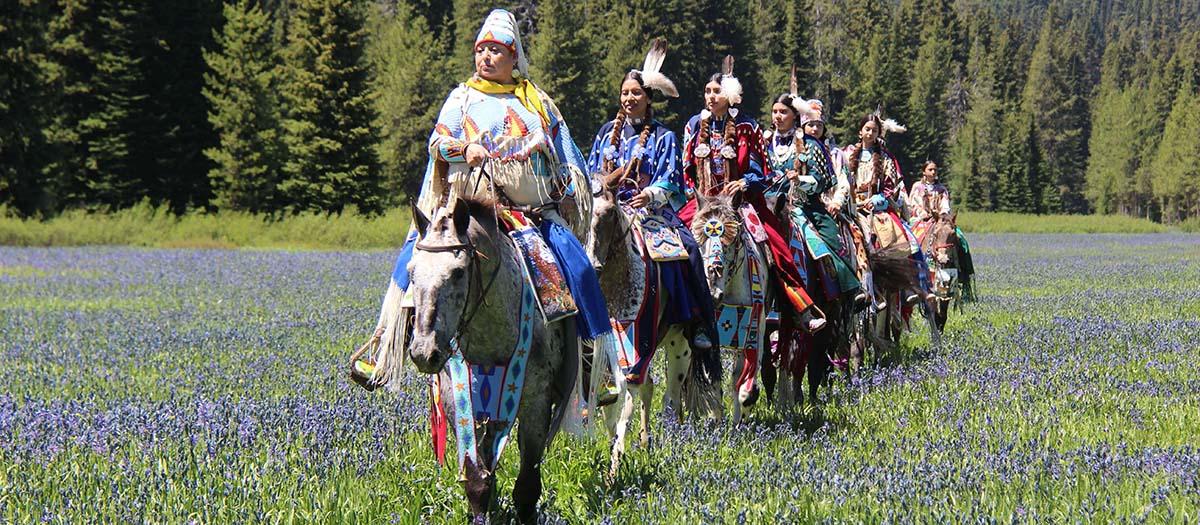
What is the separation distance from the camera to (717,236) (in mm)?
7344

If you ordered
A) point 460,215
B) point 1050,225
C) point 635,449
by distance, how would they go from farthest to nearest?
point 1050,225 < point 635,449 < point 460,215

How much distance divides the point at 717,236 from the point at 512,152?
2731mm

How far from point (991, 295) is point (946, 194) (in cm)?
539

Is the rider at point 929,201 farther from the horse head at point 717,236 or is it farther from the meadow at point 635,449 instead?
the horse head at point 717,236

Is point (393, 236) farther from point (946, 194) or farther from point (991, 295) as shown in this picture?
point (946, 194)

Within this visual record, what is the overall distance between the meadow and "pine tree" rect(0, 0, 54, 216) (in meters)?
26.3

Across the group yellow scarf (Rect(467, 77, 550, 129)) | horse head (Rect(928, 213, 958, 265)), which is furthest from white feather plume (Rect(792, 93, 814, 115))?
horse head (Rect(928, 213, 958, 265))

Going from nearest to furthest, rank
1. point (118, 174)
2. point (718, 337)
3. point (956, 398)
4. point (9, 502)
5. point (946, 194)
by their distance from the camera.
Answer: point (9, 502)
point (718, 337)
point (956, 398)
point (946, 194)
point (118, 174)

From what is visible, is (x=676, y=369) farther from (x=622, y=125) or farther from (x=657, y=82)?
(x=657, y=82)

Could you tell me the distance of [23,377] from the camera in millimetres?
9156

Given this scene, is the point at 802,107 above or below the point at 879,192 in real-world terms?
above

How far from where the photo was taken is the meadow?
482cm

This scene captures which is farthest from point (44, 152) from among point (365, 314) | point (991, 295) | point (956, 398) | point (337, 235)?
point (956, 398)

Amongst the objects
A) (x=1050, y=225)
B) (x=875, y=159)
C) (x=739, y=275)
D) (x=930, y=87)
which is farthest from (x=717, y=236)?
(x=930, y=87)
